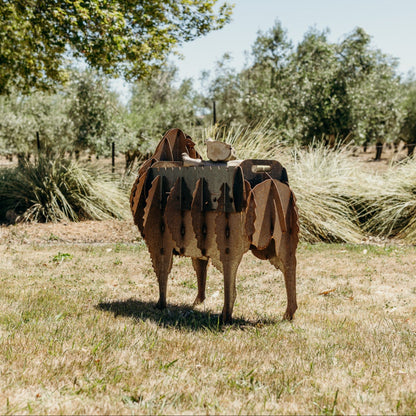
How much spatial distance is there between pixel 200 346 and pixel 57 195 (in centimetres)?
783

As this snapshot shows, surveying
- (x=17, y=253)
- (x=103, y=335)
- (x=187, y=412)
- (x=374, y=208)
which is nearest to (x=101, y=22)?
(x=17, y=253)

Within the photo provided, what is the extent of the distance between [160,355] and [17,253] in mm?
4663

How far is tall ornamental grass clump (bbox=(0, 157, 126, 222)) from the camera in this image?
1008 centimetres

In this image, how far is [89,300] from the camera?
4.43 meters

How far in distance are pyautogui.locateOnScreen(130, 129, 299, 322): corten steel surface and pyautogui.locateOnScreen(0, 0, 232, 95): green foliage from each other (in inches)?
273

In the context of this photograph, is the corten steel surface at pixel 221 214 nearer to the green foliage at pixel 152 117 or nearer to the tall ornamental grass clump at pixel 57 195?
the tall ornamental grass clump at pixel 57 195

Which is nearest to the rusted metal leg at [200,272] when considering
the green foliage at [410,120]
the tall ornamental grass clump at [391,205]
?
the tall ornamental grass clump at [391,205]

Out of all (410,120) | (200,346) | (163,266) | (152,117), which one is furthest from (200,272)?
(410,120)

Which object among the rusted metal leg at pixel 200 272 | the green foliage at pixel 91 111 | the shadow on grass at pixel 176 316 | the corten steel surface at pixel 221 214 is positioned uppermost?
the green foliage at pixel 91 111

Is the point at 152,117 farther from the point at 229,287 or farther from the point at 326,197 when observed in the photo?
the point at 229,287

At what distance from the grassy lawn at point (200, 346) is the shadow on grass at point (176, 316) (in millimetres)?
16

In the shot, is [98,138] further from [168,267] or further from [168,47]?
[168,267]

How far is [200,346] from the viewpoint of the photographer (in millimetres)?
3232

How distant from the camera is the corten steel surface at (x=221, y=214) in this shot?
3596mm
